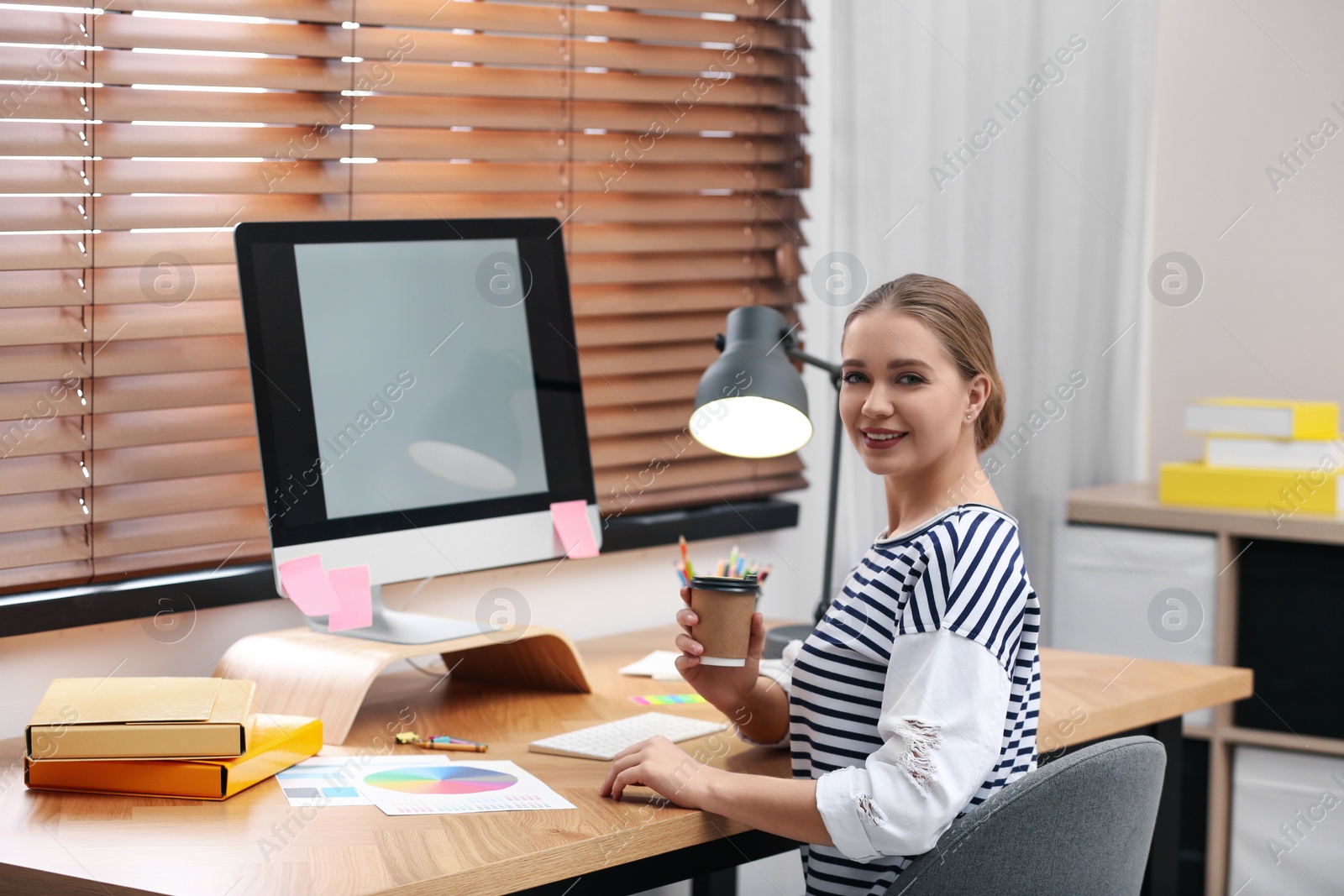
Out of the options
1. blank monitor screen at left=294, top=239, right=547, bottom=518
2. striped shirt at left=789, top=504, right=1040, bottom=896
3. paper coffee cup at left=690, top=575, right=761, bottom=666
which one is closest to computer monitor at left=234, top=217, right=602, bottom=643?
blank monitor screen at left=294, top=239, right=547, bottom=518

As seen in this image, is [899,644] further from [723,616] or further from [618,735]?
[618,735]

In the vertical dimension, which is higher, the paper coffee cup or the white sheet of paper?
the paper coffee cup

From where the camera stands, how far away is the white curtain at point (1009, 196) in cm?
222

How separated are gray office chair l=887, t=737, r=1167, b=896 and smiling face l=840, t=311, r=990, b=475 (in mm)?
323

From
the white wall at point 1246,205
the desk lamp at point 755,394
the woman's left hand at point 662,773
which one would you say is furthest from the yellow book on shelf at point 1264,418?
the woman's left hand at point 662,773

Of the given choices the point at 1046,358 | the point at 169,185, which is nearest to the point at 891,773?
the point at 169,185

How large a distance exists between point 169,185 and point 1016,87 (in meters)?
1.52

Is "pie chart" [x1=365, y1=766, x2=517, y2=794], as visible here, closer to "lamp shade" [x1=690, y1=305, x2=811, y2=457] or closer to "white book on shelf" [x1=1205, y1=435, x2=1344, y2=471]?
"lamp shade" [x1=690, y1=305, x2=811, y2=457]

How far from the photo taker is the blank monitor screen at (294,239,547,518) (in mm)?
1548

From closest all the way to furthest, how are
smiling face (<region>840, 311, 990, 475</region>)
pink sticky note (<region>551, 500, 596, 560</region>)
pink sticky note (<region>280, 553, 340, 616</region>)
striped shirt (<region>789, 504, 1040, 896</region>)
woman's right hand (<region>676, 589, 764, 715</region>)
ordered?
striped shirt (<region>789, 504, 1040, 896</region>) < smiling face (<region>840, 311, 990, 475</region>) < woman's right hand (<region>676, 589, 764, 715</region>) < pink sticky note (<region>280, 553, 340, 616</region>) < pink sticky note (<region>551, 500, 596, 560</region>)

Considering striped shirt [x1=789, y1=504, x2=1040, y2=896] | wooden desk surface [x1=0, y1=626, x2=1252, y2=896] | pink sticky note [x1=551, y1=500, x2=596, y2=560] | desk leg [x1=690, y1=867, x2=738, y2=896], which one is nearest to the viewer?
wooden desk surface [x1=0, y1=626, x2=1252, y2=896]

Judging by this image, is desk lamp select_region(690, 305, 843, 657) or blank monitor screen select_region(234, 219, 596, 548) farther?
→ desk lamp select_region(690, 305, 843, 657)

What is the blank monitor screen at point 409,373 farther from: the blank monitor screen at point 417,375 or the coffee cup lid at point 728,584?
the coffee cup lid at point 728,584

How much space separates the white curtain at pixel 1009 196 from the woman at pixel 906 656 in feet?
2.98
